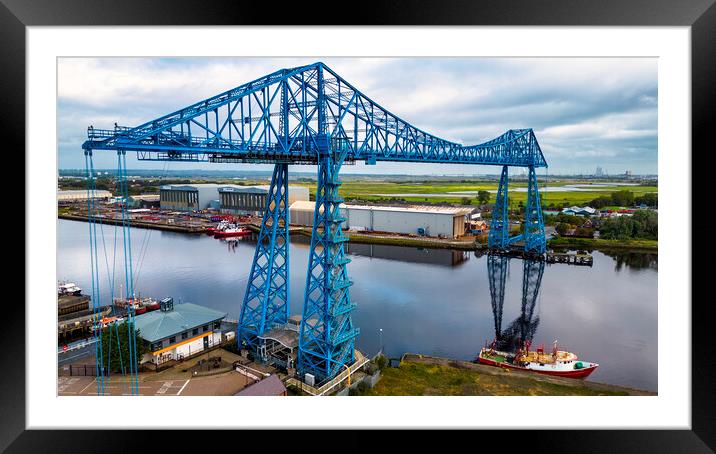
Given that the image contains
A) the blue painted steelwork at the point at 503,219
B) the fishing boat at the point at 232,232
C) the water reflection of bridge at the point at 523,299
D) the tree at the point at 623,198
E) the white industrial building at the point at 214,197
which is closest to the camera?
the water reflection of bridge at the point at 523,299

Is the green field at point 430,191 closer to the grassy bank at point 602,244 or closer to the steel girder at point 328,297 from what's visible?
the grassy bank at point 602,244

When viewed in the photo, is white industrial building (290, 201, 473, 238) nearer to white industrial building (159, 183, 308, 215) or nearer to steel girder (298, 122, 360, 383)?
white industrial building (159, 183, 308, 215)

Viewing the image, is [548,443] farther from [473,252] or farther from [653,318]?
[473,252]

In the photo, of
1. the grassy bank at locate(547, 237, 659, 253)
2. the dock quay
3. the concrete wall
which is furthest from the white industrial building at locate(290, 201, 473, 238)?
the concrete wall

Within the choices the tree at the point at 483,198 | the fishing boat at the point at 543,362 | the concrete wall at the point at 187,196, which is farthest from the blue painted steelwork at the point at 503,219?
the concrete wall at the point at 187,196

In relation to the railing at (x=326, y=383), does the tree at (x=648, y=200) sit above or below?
above
